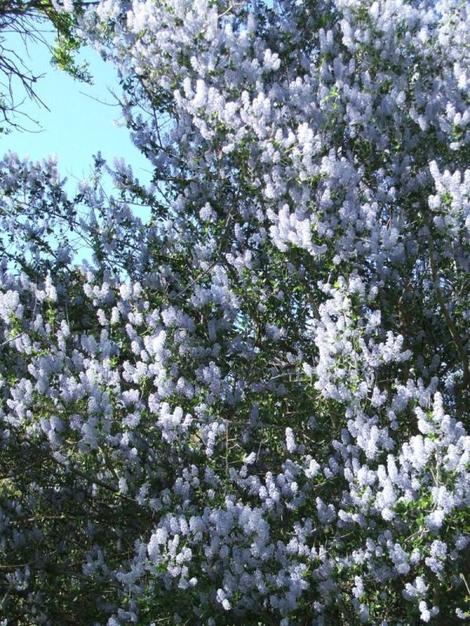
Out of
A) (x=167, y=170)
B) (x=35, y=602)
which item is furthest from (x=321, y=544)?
(x=167, y=170)

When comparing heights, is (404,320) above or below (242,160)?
below

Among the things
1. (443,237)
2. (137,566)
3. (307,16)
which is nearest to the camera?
(137,566)

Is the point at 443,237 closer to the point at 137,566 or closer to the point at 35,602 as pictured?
the point at 137,566

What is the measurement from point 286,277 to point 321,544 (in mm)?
1614

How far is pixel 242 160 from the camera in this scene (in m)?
4.92

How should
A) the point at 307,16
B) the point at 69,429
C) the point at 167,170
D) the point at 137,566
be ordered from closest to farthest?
1. the point at 137,566
2. the point at 69,429
3. the point at 167,170
4. the point at 307,16

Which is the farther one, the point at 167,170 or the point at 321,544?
the point at 167,170

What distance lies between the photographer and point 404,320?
16.5ft

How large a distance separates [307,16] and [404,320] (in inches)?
102

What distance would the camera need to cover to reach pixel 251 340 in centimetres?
496

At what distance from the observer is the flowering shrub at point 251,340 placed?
13.4ft

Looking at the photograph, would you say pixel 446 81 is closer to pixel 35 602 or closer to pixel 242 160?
pixel 242 160

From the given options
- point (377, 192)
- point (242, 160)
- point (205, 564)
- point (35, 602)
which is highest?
point (242, 160)

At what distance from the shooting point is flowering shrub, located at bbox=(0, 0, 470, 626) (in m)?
4.07
